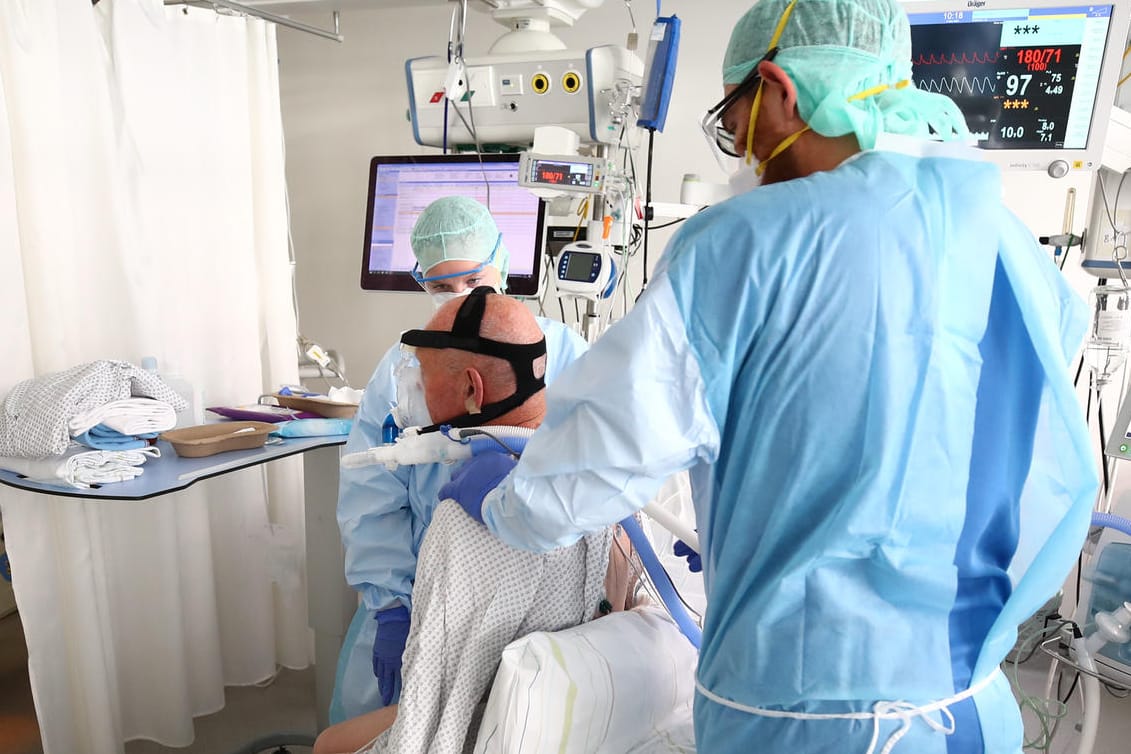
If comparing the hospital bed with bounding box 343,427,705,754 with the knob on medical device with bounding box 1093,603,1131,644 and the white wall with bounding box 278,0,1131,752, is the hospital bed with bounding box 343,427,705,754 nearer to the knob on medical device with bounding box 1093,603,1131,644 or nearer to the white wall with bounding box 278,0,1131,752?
the knob on medical device with bounding box 1093,603,1131,644

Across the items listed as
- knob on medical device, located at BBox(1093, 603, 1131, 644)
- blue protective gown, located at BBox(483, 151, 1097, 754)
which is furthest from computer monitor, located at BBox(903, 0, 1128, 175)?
blue protective gown, located at BBox(483, 151, 1097, 754)

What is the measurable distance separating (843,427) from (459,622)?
555mm

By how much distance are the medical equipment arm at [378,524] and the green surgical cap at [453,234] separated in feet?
0.85

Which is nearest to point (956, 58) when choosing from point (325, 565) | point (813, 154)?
point (813, 154)

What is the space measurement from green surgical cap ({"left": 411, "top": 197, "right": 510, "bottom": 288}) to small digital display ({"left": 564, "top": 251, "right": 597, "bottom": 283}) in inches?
7.3

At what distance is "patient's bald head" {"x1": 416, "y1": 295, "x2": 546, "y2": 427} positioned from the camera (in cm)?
127

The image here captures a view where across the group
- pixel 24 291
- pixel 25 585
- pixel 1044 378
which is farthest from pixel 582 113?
pixel 25 585

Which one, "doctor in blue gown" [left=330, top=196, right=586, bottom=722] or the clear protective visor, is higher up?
the clear protective visor

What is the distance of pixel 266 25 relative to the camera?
8.26ft

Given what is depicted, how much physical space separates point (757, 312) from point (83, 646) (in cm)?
197

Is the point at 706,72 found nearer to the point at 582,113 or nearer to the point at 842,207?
the point at 582,113

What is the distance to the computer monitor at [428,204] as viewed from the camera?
236 cm

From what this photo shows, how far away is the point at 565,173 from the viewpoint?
191cm

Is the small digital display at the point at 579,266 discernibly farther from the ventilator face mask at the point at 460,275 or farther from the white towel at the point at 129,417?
the white towel at the point at 129,417
